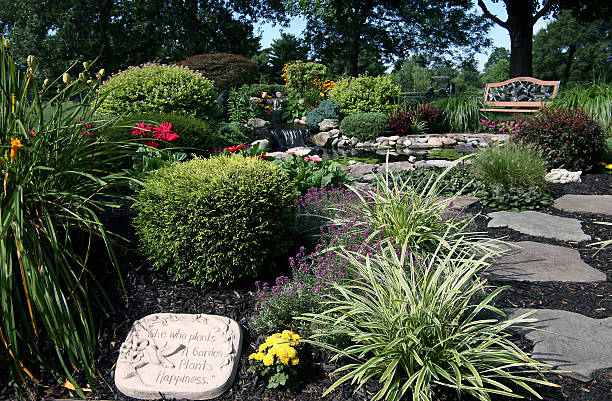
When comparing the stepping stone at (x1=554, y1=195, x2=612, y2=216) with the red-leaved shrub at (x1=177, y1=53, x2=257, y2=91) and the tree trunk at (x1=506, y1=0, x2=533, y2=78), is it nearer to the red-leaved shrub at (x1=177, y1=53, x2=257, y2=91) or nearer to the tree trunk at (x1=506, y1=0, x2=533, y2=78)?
the red-leaved shrub at (x1=177, y1=53, x2=257, y2=91)

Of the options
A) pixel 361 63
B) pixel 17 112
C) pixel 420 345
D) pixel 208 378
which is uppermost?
pixel 361 63

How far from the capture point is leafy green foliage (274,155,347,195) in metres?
4.25

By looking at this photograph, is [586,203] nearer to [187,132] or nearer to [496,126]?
[187,132]

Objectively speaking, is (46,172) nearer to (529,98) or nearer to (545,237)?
(545,237)

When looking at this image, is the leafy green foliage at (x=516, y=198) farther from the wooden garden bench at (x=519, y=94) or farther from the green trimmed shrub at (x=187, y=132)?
the wooden garden bench at (x=519, y=94)

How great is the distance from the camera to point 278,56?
2548 cm

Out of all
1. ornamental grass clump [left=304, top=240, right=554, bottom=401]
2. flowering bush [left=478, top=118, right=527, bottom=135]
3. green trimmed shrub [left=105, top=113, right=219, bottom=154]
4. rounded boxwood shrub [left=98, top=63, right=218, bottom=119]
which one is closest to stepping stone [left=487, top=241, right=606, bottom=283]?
ornamental grass clump [left=304, top=240, right=554, bottom=401]

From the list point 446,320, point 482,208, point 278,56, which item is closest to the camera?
point 446,320

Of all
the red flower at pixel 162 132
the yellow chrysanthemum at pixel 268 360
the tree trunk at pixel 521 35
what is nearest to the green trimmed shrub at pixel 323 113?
the tree trunk at pixel 521 35

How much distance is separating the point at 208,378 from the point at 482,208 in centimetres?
388

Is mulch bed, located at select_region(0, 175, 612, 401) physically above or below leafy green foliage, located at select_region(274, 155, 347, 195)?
below

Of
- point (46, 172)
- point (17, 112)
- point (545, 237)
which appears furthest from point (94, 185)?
point (545, 237)

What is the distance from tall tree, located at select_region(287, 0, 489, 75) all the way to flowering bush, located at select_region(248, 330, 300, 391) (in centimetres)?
1562

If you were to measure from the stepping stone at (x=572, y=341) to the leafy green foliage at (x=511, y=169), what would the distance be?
2.85m
